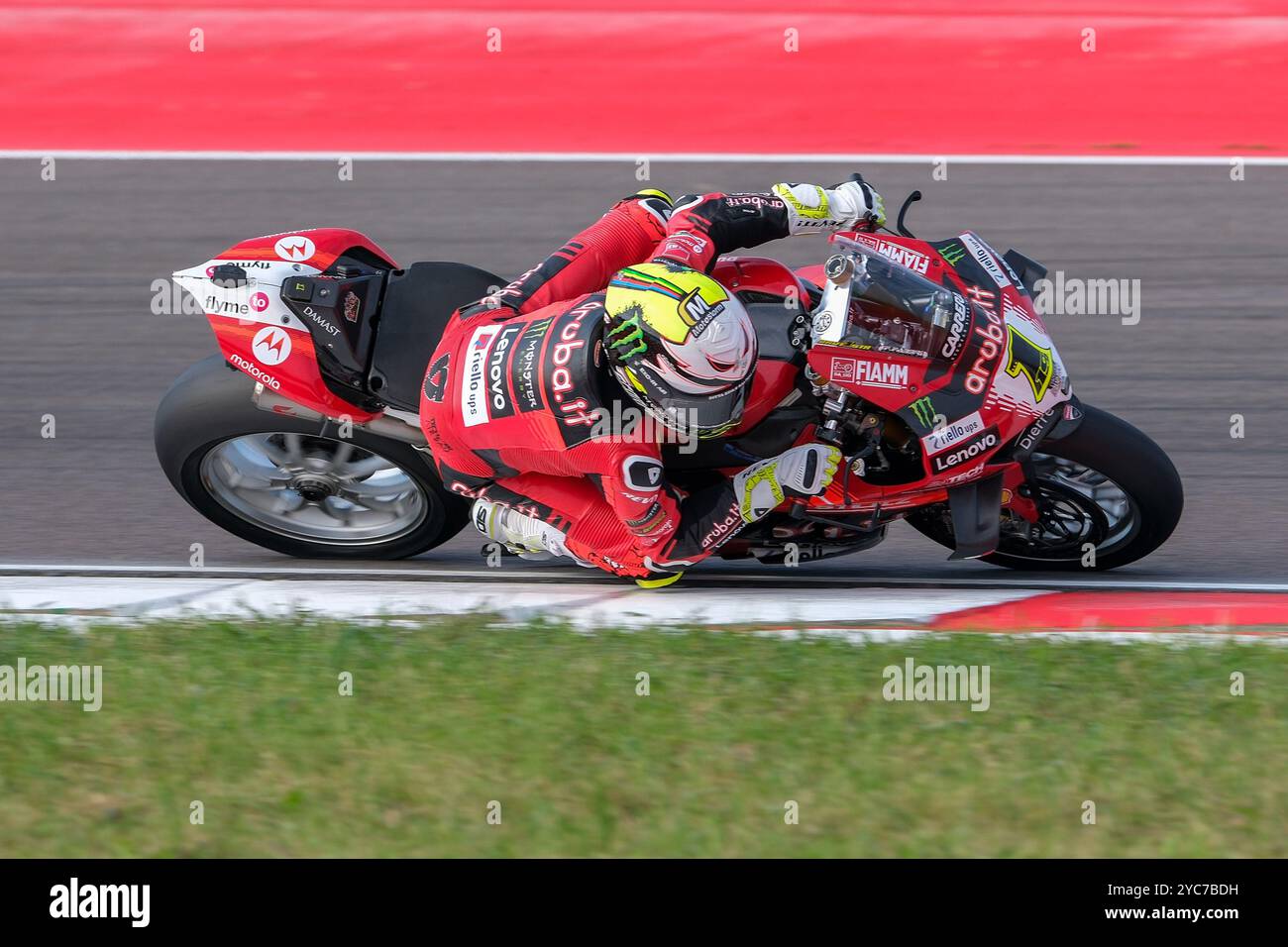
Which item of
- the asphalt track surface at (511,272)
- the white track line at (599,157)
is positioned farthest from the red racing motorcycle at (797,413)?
the white track line at (599,157)

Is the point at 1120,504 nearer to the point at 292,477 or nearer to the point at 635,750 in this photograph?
the point at 635,750

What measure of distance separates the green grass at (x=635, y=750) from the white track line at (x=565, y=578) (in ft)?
2.83

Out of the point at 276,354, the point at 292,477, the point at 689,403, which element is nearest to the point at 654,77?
the point at 292,477

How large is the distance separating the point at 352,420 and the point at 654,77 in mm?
7250

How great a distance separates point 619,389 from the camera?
15.9ft

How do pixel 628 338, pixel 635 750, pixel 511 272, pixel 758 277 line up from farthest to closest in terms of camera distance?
pixel 511 272, pixel 758 277, pixel 628 338, pixel 635 750

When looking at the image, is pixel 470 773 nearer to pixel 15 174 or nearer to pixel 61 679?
pixel 61 679

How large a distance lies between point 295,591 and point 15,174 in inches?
221

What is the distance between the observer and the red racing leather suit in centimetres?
484

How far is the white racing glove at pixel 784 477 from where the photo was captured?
15.7 feet
